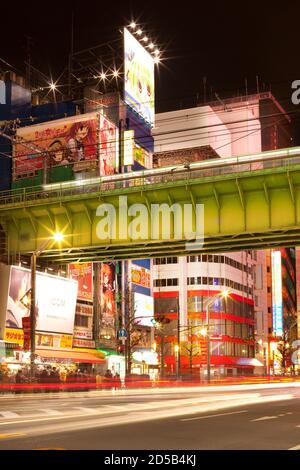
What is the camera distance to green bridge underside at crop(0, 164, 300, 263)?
36344 millimetres

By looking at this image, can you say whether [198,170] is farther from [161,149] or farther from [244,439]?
[161,149]

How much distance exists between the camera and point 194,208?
3891cm

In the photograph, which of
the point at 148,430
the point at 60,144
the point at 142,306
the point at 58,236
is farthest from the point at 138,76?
the point at 148,430

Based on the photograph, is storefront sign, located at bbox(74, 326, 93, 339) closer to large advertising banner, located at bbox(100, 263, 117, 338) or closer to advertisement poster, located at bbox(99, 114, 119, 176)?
large advertising banner, located at bbox(100, 263, 117, 338)

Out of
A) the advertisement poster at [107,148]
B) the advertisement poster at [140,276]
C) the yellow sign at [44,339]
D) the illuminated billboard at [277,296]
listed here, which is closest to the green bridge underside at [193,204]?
the yellow sign at [44,339]

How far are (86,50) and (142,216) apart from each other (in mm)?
53455

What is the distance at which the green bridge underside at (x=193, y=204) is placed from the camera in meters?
36.3

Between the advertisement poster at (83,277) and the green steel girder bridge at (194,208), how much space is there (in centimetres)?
2023

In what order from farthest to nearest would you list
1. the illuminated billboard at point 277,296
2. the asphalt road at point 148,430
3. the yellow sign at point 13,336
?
1. the illuminated billboard at point 277,296
2. the yellow sign at point 13,336
3. the asphalt road at point 148,430

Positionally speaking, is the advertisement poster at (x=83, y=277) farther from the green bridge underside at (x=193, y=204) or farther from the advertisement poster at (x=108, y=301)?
the green bridge underside at (x=193, y=204)

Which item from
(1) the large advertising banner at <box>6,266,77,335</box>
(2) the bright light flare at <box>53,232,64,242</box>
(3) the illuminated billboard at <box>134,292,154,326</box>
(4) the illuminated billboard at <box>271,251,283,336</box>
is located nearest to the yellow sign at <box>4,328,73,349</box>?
(1) the large advertising banner at <box>6,266,77,335</box>

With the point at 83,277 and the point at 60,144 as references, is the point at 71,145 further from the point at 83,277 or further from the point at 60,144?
the point at 83,277
